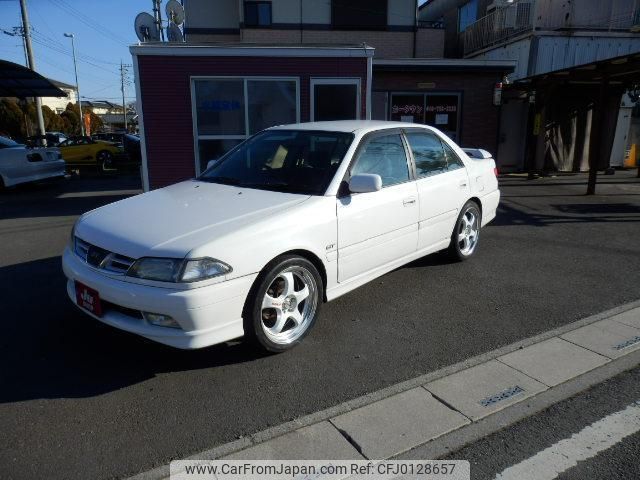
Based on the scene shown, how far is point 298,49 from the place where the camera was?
9.22 meters

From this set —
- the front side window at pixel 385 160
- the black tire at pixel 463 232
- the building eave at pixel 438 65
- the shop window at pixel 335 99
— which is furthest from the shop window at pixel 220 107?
the front side window at pixel 385 160

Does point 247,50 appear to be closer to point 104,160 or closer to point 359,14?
point 359,14

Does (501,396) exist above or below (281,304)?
below

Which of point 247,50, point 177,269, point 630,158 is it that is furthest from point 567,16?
point 177,269

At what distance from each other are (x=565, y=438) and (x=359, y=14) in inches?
662

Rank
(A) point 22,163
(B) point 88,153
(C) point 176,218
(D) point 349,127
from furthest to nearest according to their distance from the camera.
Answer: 1. (B) point 88,153
2. (A) point 22,163
3. (D) point 349,127
4. (C) point 176,218

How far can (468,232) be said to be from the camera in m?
5.59

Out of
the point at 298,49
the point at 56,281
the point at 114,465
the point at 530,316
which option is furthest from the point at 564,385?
the point at 298,49

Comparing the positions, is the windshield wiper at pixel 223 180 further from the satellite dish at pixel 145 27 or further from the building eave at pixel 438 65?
the building eave at pixel 438 65

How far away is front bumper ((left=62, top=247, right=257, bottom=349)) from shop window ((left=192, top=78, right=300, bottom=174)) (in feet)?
22.5

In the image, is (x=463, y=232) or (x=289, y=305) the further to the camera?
(x=463, y=232)

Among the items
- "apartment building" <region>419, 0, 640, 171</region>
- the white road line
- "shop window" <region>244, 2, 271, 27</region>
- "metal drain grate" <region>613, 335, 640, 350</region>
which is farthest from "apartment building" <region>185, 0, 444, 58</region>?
the white road line

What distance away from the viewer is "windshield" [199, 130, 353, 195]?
3895 millimetres

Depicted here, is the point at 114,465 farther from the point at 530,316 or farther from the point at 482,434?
the point at 530,316
